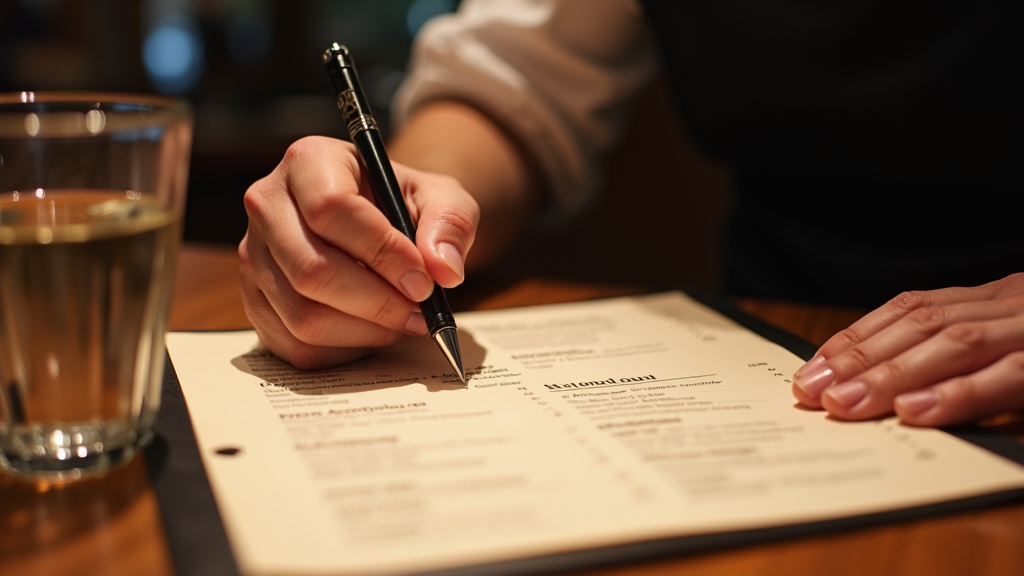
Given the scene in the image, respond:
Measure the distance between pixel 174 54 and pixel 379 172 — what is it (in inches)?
96.3

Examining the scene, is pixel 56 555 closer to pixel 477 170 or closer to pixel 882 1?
pixel 477 170

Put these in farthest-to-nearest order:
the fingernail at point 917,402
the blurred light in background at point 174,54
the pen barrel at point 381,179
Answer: the blurred light in background at point 174,54 → the pen barrel at point 381,179 → the fingernail at point 917,402

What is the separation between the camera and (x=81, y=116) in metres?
0.44

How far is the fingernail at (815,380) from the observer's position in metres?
0.47

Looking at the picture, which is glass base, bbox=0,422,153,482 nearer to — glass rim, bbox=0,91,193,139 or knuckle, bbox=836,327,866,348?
glass rim, bbox=0,91,193,139

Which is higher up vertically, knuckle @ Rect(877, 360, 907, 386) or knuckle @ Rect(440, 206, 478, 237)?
knuckle @ Rect(440, 206, 478, 237)

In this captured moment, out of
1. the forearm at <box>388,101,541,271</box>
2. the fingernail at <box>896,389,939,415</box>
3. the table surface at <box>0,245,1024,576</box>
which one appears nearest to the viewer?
the table surface at <box>0,245,1024,576</box>

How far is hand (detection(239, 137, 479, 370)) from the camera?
50 centimetres

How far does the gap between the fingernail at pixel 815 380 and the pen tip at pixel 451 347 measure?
0.62ft

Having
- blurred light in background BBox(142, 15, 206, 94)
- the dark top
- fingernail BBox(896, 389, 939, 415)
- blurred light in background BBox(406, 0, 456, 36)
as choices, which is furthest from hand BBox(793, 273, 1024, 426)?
blurred light in background BBox(142, 15, 206, 94)

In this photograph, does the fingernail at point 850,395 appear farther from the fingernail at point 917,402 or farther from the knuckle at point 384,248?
the knuckle at point 384,248

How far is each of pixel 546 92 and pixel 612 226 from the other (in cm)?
32

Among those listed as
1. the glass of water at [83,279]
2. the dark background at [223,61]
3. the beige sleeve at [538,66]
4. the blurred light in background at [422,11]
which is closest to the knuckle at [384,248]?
the glass of water at [83,279]

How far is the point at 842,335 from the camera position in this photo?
497 millimetres
